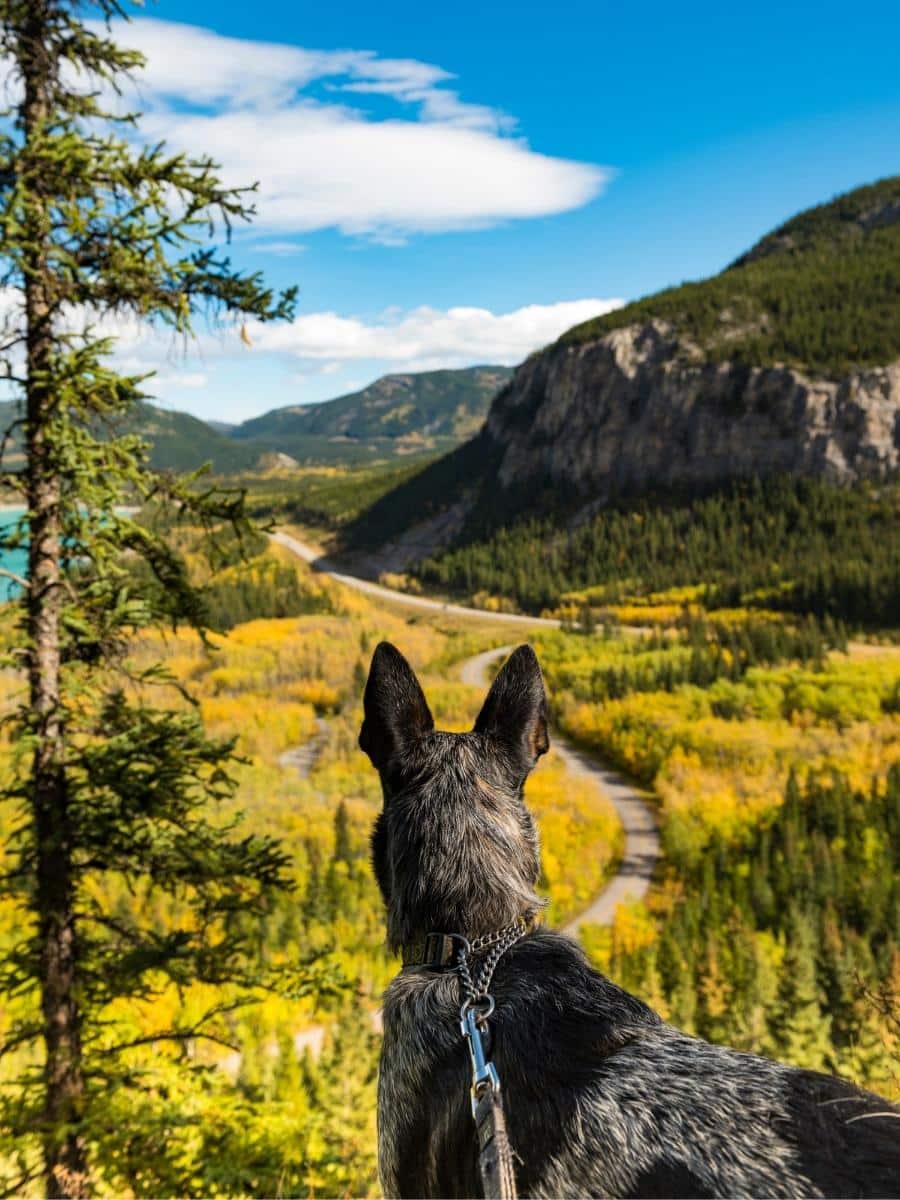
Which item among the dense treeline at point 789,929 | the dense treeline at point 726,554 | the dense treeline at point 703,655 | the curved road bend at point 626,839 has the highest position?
the dense treeline at point 726,554

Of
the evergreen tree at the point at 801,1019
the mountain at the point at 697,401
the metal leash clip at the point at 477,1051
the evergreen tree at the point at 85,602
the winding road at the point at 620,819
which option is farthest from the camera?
the mountain at the point at 697,401

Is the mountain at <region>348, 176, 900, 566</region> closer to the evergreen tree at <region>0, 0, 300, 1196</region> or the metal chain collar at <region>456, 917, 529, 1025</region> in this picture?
the evergreen tree at <region>0, 0, 300, 1196</region>

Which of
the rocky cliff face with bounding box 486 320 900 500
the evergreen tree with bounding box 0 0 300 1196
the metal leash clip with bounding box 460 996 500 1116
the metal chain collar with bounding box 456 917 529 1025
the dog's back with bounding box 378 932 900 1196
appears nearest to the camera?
the dog's back with bounding box 378 932 900 1196

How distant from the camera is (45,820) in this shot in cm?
570

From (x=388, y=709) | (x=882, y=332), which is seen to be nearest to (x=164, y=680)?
(x=388, y=709)

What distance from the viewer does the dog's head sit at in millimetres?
2840

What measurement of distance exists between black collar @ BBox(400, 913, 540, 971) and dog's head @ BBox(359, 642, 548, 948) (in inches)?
1.2

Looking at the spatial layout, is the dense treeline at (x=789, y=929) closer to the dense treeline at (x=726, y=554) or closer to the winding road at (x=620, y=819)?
the winding road at (x=620, y=819)

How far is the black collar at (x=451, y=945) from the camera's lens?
2732 millimetres

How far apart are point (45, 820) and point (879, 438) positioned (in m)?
112

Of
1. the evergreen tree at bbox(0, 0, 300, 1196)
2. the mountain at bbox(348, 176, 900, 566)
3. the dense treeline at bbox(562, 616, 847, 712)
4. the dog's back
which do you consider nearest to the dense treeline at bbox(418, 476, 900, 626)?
the mountain at bbox(348, 176, 900, 566)

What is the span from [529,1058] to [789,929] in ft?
91.7

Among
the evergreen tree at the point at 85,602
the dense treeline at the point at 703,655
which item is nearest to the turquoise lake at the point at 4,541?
the evergreen tree at the point at 85,602

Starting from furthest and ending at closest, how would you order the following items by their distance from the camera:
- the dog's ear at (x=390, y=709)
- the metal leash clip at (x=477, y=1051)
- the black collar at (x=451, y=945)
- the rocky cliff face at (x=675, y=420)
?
1. the rocky cliff face at (x=675, y=420)
2. the dog's ear at (x=390, y=709)
3. the black collar at (x=451, y=945)
4. the metal leash clip at (x=477, y=1051)
